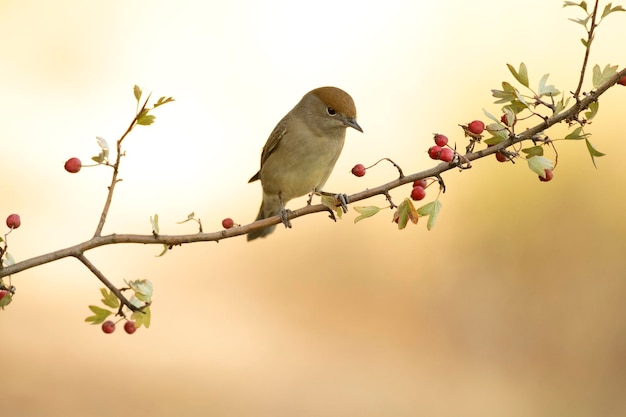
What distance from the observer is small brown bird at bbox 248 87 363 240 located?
508 centimetres

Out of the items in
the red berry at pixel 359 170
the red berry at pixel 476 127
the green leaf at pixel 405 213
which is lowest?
the green leaf at pixel 405 213

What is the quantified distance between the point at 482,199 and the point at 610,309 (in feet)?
5.30

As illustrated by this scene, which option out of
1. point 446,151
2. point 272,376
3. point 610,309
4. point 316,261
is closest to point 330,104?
point 446,151

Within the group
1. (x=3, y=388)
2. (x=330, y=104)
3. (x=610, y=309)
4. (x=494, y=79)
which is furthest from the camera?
(x=494, y=79)

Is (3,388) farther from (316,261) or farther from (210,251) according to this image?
(316,261)

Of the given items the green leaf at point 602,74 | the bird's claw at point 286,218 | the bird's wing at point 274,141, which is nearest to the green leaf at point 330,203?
the bird's claw at point 286,218

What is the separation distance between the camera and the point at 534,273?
8.98 meters

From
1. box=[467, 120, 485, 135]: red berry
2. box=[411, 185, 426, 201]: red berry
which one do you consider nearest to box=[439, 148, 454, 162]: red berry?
box=[467, 120, 485, 135]: red berry

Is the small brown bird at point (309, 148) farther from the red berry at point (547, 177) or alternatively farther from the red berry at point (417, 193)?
the red berry at point (547, 177)

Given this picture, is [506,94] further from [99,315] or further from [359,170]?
[99,315]

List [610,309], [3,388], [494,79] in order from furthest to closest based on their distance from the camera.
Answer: [494,79] → [610,309] → [3,388]

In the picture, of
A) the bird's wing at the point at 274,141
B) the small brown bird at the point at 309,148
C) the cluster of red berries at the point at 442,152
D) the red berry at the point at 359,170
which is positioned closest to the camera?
the cluster of red berries at the point at 442,152

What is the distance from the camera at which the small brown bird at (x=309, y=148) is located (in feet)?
16.7

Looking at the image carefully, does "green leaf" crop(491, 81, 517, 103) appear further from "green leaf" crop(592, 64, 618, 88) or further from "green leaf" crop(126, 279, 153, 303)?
"green leaf" crop(126, 279, 153, 303)
